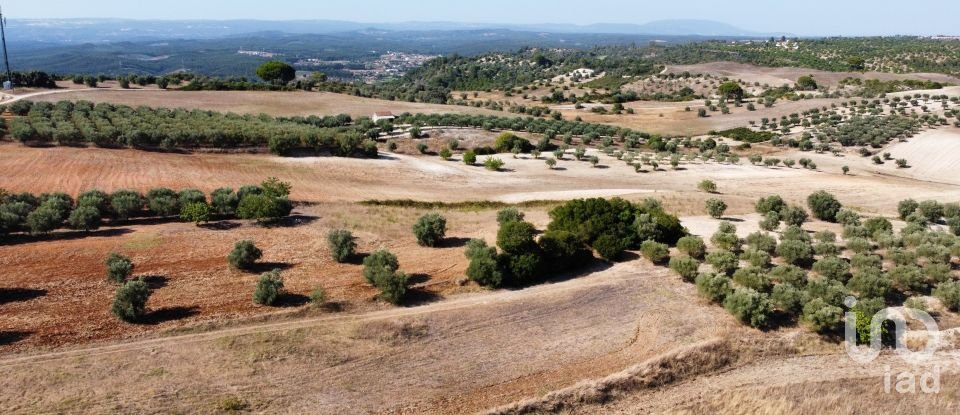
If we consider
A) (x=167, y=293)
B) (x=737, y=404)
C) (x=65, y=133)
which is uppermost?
(x=65, y=133)

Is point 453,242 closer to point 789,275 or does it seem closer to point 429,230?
point 429,230

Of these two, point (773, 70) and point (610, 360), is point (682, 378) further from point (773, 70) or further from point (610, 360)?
point (773, 70)

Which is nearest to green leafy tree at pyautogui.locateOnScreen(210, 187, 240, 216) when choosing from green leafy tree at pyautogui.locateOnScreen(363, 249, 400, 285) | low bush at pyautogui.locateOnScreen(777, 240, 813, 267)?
green leafy tree at pyautogui.locateOnScreen(363, 249, 400, 285)

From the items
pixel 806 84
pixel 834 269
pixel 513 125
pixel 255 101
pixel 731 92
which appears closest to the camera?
pixel 834 269

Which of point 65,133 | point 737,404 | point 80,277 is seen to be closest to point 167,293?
point 80,277

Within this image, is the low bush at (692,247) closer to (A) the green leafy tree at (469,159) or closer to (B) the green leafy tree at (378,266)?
(B) the green leafy tree at (378,266)

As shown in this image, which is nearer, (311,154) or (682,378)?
(682,378)

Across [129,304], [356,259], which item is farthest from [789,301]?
[129,304]
